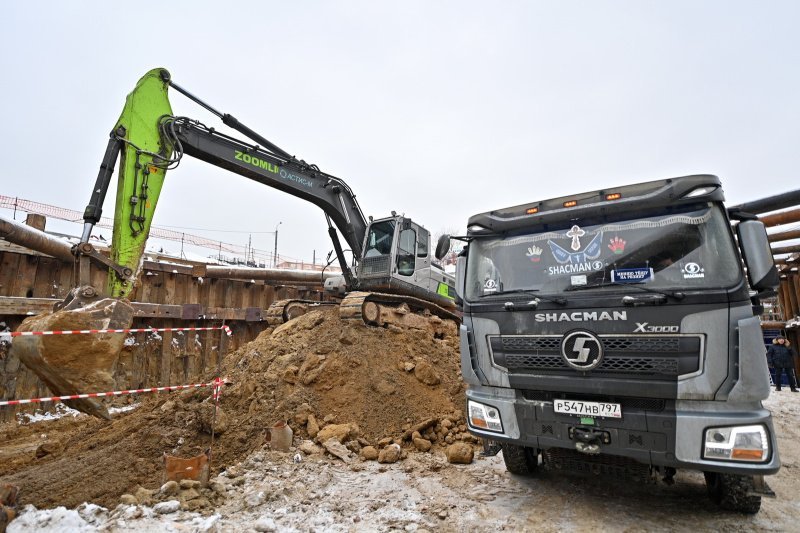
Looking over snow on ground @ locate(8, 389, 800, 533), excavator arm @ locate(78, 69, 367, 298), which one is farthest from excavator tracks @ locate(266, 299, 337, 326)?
snow on ground @ locate(8, 389, 800, 533)

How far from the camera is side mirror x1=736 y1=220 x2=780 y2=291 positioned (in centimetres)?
323

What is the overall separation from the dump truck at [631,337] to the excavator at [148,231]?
3964 mm

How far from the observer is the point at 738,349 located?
314 centimetres

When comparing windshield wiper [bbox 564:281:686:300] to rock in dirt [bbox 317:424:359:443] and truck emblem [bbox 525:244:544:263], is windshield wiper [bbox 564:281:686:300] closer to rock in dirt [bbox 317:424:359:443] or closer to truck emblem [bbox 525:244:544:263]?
truck emblem [bbox 525:244:544:263]

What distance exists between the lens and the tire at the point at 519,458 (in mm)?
4664

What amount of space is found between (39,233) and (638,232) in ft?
33.7

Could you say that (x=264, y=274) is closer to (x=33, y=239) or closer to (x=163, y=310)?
(x=163, y=310)

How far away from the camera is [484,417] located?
4.13m

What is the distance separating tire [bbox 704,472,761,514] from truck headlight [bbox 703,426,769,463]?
0.66 m

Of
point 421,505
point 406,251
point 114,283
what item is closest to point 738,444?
point 421,505

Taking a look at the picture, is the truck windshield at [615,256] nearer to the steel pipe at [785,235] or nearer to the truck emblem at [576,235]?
the truck emblem at [576,235]

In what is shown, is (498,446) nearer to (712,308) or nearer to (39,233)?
(712,308)

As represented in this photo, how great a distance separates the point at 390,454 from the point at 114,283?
3.91m

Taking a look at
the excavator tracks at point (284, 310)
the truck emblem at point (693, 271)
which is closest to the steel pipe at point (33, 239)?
the excavator tracks at point (284, 310)
